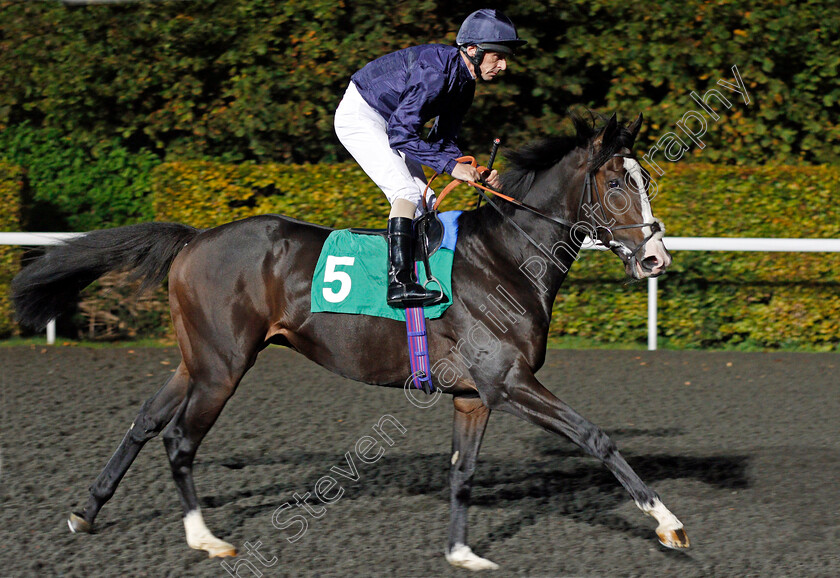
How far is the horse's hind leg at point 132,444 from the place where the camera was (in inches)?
154

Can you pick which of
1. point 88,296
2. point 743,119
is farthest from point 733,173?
point 88,296

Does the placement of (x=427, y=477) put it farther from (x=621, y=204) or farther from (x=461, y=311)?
(x=621, y=204)

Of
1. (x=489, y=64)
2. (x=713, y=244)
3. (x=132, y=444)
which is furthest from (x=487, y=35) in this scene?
(x=713, y=244)

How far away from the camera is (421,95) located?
376 centimetres

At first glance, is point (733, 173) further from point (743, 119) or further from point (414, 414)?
point (414, 414)

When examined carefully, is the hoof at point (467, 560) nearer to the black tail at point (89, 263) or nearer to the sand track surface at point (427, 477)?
the sand track surface at point (427, 477)

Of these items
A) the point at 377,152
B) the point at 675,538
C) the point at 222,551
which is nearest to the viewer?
the point at 675,538

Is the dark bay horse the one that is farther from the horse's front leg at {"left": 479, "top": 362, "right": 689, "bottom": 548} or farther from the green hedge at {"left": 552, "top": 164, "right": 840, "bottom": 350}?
the green hedge at {"left": 552, "top": 164, "right": 840, "bottom": 350}

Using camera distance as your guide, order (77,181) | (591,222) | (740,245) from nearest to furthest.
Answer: (591,222), (740,245), (77,181)

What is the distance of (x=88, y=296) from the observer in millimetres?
8086

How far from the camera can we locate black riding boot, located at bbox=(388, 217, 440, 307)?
148 inches

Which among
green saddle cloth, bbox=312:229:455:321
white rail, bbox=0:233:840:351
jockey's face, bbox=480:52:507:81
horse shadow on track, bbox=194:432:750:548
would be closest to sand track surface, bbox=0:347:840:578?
horse shadow on track, bbox=194:432:750:548

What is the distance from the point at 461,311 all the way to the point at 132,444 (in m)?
1.57

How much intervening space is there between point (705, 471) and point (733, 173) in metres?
3.83
